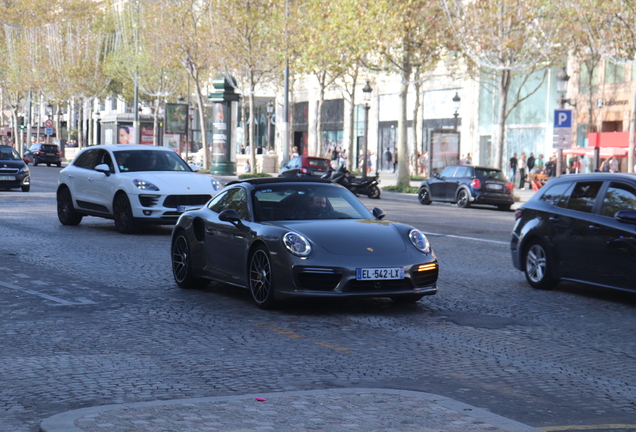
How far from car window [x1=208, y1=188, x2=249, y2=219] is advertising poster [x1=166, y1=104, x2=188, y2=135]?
4621 centimetres

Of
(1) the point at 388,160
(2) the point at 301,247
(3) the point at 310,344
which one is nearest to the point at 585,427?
(3) the point at 310,344

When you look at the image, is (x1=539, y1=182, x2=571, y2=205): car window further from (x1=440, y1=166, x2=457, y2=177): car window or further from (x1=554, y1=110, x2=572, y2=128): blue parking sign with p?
(x1=440, y1=166, x2=457, y2=177): car window

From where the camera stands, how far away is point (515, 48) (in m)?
34.8

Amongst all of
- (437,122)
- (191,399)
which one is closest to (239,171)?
(437,122)

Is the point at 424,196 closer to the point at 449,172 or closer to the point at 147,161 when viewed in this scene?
the point at 449,172

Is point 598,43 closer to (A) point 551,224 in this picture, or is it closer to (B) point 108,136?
(A) point 551,224

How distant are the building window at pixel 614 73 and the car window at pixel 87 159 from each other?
3121 cm

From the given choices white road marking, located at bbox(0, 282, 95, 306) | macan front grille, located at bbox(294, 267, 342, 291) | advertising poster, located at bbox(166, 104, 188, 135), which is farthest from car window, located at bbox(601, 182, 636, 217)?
advertising poster, located at bbox(166, 104, 188, 135)

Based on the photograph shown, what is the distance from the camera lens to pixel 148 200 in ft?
57.4

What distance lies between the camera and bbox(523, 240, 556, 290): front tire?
433 inches

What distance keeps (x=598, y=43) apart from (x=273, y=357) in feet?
93.1

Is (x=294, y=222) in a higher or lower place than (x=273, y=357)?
higher

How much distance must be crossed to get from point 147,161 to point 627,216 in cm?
1086

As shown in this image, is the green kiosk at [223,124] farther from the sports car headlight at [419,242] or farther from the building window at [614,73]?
the sports car headlight at [419,242]
